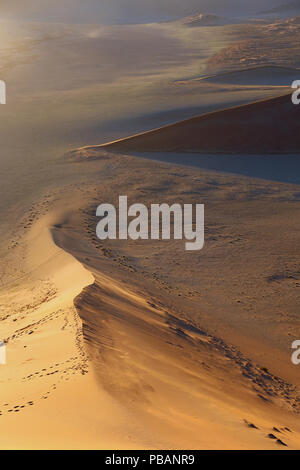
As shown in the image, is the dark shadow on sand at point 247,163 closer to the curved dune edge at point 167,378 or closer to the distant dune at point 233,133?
the distant dune at point 233,133

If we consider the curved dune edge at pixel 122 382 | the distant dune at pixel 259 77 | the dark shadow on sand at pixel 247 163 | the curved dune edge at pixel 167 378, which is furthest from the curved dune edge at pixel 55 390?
the distant dune at pixel 259 77

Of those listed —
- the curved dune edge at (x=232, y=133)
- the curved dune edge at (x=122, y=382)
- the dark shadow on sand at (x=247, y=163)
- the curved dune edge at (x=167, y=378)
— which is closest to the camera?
the curved dune edge at (x=122, y=382)

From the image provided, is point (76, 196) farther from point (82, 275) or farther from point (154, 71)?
point (154, 71)

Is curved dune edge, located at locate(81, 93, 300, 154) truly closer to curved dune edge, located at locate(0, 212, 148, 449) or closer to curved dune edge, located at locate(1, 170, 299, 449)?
curved dune edge, located at locate(1, 170, 299, 449)

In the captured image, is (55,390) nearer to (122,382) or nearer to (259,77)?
(122,382)

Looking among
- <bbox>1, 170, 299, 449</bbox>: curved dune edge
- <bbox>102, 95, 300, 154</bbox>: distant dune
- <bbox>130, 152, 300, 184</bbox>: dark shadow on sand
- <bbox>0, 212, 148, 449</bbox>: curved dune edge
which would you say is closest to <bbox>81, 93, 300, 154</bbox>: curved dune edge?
<bbox>102, 95, 300, 154</bbox>: distant dune

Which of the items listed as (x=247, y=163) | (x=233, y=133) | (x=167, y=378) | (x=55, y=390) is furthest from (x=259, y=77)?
(x=55, y=390)
